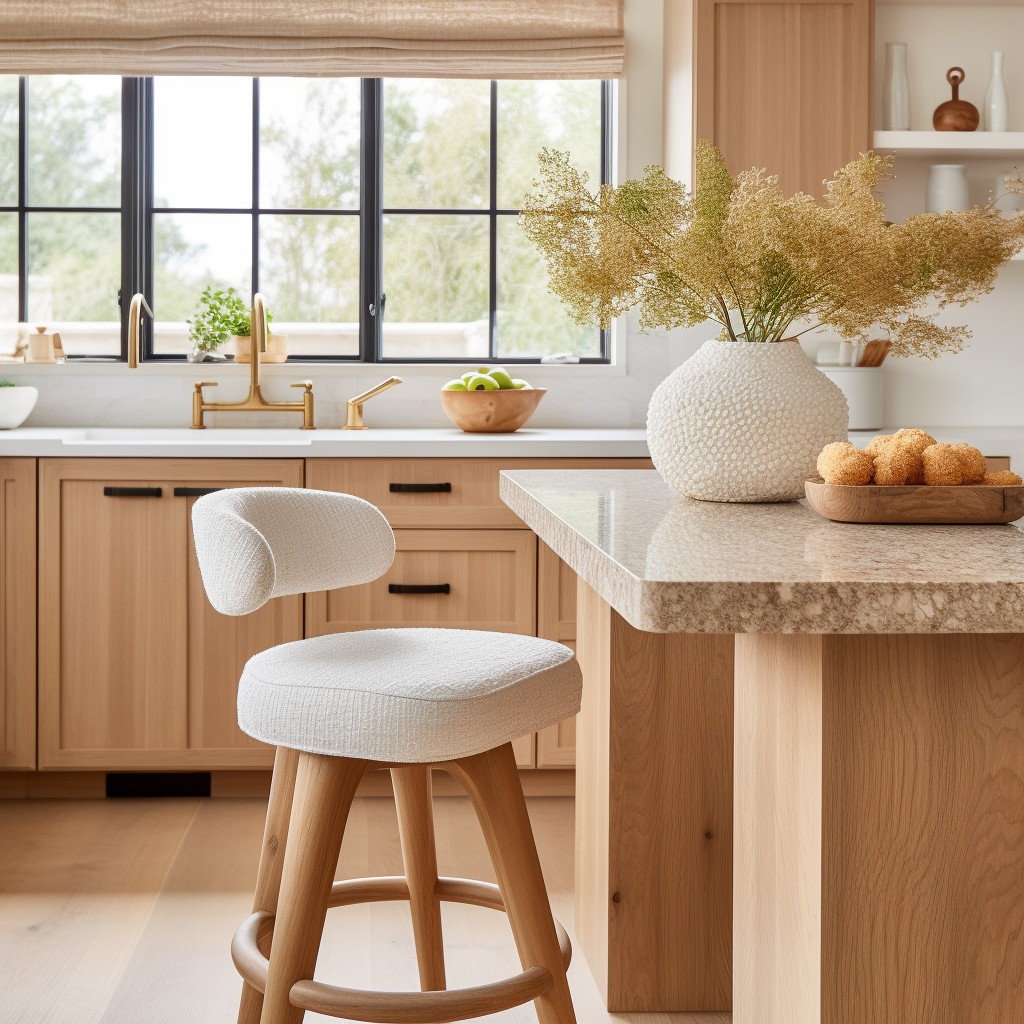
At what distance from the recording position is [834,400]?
1.78m

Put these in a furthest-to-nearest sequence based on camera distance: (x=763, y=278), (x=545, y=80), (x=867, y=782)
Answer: (x=545, y=80)
(x=763, y=278)
(x=867, y=782)

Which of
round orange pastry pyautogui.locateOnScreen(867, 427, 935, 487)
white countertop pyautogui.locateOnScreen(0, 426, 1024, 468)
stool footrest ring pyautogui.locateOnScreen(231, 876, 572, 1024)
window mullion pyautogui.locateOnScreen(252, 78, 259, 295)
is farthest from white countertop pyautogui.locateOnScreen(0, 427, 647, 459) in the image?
round orange pastry pyautogui.locateOnScreen(867, 427, 935, 487)

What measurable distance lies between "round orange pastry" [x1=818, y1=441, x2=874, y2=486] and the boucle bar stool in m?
0.39

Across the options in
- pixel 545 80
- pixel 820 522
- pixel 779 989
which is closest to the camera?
pixel 779 989

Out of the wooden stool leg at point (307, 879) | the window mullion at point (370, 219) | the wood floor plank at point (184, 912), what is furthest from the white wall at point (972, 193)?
the wooden stool leg at point (307, 879)

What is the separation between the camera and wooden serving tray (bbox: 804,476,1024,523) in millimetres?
1461

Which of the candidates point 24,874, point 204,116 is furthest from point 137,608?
point 204,116

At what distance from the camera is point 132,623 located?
328 cm

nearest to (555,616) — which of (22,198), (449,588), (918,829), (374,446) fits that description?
(449,588)

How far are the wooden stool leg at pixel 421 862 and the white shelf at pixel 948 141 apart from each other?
8.10 ft

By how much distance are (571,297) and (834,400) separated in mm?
388

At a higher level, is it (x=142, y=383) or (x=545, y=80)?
(x=545, y=80)

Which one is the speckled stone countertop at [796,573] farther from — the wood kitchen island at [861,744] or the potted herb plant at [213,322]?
the potted herb plant at [213,322]

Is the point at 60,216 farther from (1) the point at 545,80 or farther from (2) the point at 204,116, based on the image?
(1) the point at 545,80
